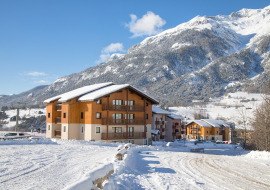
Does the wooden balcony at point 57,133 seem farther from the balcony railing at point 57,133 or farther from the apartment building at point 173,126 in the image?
the apartment building at point 173,126

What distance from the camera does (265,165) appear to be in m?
14.1

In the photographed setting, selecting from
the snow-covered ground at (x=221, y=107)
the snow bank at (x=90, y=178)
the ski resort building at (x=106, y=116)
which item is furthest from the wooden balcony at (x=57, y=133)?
the snow-covered ground at (x=221, y=107)

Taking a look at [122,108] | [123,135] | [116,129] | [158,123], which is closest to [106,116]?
[116,129]

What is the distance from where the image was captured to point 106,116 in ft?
122

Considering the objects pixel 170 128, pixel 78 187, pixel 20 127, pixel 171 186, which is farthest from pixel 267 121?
pixel 20 127

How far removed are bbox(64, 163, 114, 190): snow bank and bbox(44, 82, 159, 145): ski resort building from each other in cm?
2783

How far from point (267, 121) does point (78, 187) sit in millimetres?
21972

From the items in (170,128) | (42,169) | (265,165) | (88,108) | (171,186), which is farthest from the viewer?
(170,128)

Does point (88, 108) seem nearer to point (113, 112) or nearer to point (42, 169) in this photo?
point (113, 112)

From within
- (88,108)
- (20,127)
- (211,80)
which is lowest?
(20,127)

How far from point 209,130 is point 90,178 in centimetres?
9295

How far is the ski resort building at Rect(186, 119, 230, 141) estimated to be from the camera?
301ft

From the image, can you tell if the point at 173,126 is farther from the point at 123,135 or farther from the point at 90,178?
the point at 90,178

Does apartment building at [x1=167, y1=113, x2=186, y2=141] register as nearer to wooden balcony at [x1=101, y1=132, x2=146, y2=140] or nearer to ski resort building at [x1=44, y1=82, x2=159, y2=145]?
ski resort building at [x1=44, y1=82, x2=159, y2=145]
